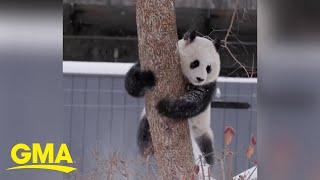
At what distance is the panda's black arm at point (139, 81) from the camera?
6.79 feet

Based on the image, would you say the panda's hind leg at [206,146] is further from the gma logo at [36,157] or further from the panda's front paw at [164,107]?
the gma logo at [36,157]

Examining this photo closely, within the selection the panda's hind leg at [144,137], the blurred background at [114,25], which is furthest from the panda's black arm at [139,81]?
the blurred background at [114,25]

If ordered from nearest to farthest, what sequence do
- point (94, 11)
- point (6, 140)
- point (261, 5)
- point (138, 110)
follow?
point (261, 5) → point (6, 140) → point (138, 110) → point (94, 11)

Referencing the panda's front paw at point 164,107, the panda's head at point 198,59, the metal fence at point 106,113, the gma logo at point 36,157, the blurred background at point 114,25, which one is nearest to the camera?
the gma logo at point 36,157

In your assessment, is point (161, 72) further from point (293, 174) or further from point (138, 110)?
point (138, 110)

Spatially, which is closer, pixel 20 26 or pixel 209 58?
pixel 20 26

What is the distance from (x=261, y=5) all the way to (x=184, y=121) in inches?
21.7

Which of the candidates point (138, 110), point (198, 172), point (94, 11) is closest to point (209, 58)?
point (198, 172)

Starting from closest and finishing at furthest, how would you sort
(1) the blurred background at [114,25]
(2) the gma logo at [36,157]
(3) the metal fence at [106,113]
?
1. (2) the gma logo at [36,157]
2. (3) the metal fence at [106,113]
3. (1) the blurred background at [114,25]

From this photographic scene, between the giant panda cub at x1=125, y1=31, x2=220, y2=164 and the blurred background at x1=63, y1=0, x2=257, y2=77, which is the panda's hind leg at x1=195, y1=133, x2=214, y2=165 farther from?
the blurred background at x1=63, y1=0, x2=257, y2=77

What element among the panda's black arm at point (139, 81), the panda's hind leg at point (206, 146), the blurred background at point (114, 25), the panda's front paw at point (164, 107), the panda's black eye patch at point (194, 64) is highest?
the blurred background at point (114, 25)

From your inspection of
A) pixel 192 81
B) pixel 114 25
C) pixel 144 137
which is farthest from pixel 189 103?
pixel 114 25

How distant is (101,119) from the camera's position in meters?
3.32

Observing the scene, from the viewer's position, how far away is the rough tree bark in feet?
6.72
